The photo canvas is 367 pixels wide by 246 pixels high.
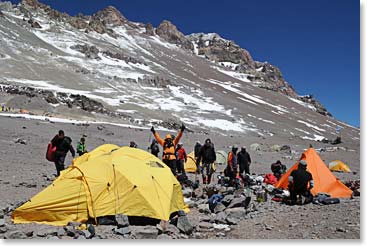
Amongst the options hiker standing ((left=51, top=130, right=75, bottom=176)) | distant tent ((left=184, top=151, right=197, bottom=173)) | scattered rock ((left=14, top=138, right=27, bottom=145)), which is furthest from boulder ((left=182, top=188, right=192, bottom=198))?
scattered rock ((left=14, top=138, right=27, bottom=145))

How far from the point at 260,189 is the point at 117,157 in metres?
5.58

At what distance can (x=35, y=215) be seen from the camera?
874 cm

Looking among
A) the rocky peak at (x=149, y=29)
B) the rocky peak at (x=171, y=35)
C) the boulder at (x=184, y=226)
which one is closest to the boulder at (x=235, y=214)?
the boulder at (x=184, y=226)

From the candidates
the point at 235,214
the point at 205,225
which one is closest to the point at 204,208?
the point at 235,214

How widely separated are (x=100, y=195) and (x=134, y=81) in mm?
77638

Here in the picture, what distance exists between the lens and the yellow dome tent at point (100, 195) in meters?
8.82

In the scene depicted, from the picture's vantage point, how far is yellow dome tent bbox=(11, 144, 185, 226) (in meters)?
8.82

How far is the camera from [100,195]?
907 centimetres

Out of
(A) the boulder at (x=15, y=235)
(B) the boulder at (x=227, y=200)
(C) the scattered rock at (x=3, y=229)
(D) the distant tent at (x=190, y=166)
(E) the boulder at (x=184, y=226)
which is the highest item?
(D) the distant tent at (x=190, y=166)

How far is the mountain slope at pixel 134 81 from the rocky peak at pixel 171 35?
3297cm

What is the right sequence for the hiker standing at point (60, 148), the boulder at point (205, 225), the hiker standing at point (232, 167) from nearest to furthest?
the boulder at point (205, 225) → the hiker standing at point (60, 148) → the hiker standing at point (232, 167)

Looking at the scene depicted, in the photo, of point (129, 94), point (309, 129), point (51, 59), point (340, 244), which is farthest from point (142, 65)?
point (340, 244)

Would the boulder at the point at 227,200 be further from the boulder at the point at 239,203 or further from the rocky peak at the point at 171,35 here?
the rocky peak at the point at 171,35

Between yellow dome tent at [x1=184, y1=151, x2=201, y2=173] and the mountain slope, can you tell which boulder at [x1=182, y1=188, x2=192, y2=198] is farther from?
the mountain slope
